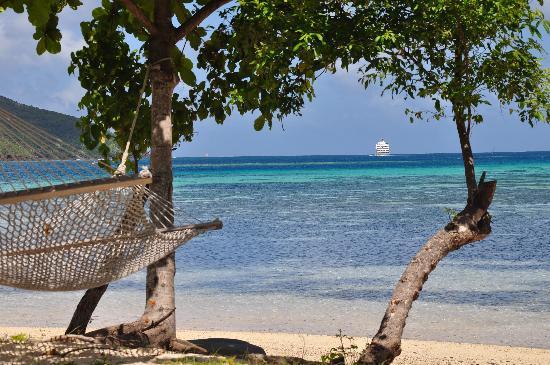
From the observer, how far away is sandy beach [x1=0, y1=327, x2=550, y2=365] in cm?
585

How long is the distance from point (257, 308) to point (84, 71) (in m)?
3.46

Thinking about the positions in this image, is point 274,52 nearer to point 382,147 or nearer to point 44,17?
point 44,17

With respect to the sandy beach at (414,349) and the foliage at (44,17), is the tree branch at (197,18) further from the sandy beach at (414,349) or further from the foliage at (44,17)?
the sandy beach at (414,349)

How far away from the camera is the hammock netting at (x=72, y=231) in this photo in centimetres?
336

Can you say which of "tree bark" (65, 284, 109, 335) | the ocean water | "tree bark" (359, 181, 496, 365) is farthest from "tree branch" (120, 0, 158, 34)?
"tree bark" (359, 181, 496, 365)

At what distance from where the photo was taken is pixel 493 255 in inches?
471

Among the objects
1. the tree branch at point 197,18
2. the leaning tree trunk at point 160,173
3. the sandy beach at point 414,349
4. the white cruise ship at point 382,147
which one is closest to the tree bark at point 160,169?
the leaning tree trunk at point 160,173

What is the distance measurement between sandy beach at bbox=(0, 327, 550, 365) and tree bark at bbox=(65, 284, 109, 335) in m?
0.74

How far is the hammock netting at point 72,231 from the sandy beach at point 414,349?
87.6 inches

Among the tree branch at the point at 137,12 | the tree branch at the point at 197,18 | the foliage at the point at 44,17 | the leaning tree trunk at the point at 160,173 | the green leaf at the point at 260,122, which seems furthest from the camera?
the green leaf at the point at 260,122

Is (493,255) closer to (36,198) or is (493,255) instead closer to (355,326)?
(355,326)

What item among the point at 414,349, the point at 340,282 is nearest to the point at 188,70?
the point at 414,349

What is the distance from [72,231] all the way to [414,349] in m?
3.40

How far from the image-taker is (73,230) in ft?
11.5
